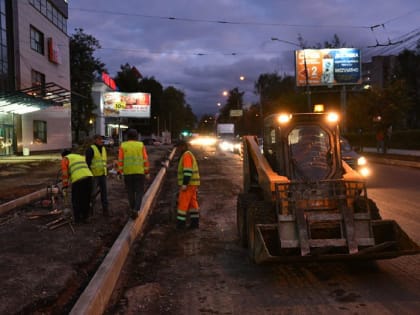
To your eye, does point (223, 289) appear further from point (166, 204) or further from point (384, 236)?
point (166, 204)

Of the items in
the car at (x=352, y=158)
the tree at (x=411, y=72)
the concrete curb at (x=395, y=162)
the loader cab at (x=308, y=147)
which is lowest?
the concrete curb at (x=395, y=162)

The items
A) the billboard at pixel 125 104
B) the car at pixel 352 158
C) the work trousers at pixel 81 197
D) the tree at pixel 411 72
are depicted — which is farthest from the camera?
the tree at pixel 411 72

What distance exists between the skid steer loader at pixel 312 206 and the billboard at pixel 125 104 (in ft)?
182

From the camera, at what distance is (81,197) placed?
8711mm

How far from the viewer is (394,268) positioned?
612 cm

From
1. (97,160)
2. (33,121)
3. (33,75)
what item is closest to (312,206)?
(97,160)

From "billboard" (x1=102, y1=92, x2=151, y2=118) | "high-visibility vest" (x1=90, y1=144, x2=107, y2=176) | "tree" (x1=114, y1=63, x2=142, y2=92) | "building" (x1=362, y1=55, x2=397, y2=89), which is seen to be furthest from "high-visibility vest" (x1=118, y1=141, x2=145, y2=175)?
"building" (x1=362, y1=55, x2=397, y2=89)

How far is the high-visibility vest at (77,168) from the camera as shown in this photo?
8.62 metres

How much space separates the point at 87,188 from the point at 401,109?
3075 cm

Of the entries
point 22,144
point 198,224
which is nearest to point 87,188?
point 198,224

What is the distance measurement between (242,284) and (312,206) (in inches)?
53.7

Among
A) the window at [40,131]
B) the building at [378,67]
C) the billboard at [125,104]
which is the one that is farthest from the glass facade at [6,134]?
the building at [378,67]

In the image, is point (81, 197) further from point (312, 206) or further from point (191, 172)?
point (312, 206)

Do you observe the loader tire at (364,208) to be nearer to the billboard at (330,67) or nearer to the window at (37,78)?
the window at (37,78)
